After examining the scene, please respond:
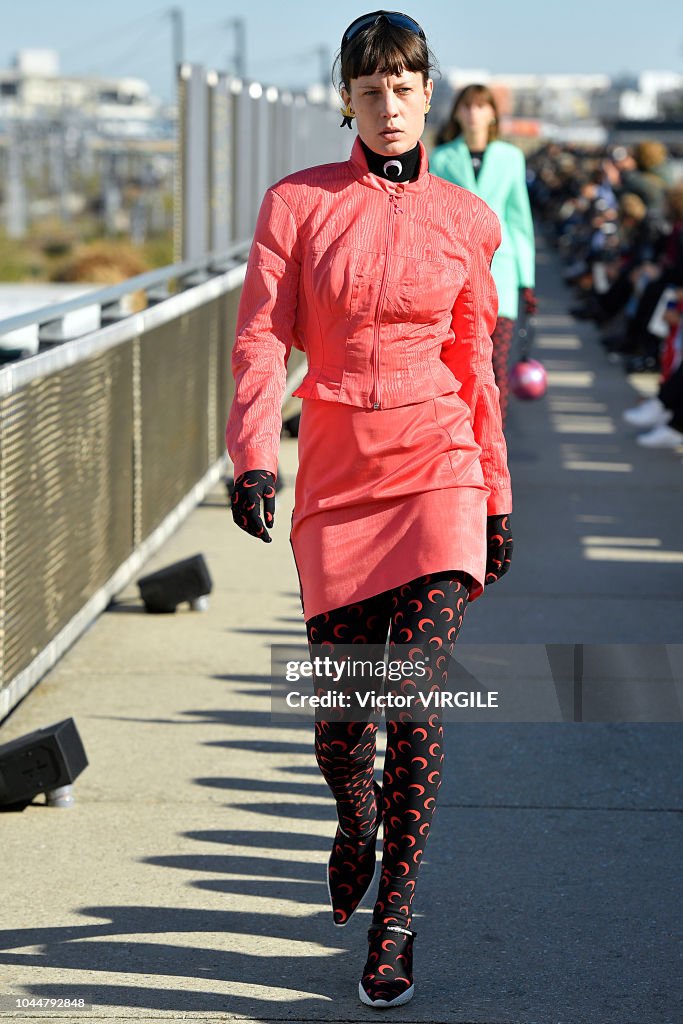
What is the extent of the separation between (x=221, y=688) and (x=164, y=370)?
241cm

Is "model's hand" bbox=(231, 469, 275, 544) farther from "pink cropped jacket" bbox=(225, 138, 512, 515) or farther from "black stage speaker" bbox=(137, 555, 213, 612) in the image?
"black stage speaker" bbox=(137, 555, 213, 612)

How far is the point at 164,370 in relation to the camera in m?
8.25

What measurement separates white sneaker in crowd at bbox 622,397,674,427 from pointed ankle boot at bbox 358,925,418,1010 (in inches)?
368

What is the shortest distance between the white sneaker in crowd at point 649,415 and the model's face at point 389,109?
9.19m

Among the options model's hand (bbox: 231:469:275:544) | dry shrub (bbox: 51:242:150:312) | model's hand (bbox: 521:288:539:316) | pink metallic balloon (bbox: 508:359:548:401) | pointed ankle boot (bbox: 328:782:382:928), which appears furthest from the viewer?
dry shrub (bbox: 51:242:150:312)

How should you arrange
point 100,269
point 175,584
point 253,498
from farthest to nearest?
point 100,269 → point 175,584 → point 253,498

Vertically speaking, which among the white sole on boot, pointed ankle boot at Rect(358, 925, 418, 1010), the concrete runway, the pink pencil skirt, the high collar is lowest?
the concrete runway

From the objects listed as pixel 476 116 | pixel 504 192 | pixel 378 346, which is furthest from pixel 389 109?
pixel 504 192

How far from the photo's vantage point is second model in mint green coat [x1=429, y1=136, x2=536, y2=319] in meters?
8.21

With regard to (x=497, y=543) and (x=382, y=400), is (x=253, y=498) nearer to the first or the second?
(x=382, y=400)

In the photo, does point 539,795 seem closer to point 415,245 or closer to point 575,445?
point 415,245

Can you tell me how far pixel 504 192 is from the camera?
8328 mm

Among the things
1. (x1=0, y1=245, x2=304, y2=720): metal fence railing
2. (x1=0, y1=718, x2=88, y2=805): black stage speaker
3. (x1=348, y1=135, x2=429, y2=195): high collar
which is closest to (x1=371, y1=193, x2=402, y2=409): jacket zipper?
(x1=348, y1=135, x2=429, y2=195): high collar

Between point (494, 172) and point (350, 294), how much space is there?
4.73 m
